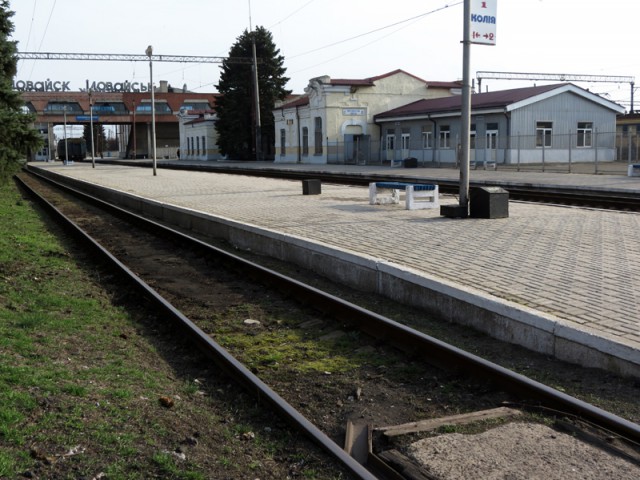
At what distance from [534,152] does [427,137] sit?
9124 mm

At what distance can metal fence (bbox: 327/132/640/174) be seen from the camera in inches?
1522

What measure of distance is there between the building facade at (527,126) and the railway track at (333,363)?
1254 inches

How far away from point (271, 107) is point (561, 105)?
33.8 m

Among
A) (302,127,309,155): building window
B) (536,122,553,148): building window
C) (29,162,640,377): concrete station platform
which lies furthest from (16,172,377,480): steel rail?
(302,127,309,155): building window

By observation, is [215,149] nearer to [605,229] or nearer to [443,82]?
[443,82]

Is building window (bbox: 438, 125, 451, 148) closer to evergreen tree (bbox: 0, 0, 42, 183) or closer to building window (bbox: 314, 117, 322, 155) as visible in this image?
building window (bbox: 314, 117, 322, 155)

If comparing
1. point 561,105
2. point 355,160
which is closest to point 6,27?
point 561,105

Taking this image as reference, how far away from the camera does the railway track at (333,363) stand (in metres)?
4.79

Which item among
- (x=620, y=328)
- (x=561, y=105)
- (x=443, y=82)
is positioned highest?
(x=443, y=82)

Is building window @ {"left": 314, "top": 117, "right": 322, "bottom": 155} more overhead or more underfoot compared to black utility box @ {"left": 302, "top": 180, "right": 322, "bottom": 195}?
more overhead

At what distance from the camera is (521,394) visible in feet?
16.4

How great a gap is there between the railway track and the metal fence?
2916 centimetres

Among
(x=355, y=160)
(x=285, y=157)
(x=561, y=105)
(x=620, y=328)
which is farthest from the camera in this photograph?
(x=285, y=157)

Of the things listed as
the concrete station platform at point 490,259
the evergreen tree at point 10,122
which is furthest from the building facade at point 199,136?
the concrete station platform at point 490,259
